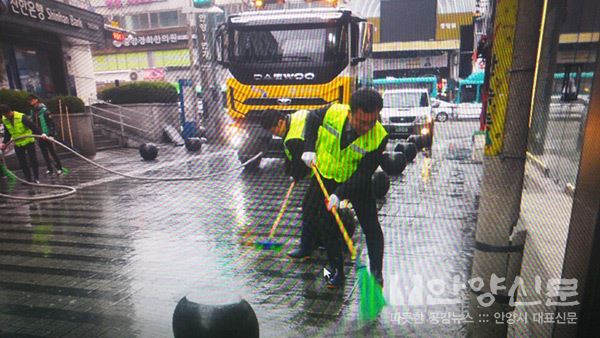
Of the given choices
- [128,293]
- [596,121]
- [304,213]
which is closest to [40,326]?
[128,293]

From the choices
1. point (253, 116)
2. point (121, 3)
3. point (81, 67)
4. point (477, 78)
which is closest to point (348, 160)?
point (253, 116)

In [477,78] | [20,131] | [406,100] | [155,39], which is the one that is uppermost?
[155,39]

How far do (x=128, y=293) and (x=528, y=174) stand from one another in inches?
207

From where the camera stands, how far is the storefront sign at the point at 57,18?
11039 millimetres

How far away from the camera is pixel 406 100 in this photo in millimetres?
10859

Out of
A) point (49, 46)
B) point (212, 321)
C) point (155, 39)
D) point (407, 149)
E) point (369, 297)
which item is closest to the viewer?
point (212, 321)

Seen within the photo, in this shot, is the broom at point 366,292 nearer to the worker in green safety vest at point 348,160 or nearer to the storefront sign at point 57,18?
the worker in green safety vest at point 348,160

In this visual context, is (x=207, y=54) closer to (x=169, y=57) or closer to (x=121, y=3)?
(x=169, y=57)

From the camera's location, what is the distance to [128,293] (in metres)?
3.20

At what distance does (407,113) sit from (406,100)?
17.3 inches

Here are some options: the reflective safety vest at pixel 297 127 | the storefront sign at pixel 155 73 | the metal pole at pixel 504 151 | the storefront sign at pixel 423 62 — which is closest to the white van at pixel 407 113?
the storefront sign at pixel 423 62

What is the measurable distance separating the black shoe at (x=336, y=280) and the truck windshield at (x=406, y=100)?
8272mm

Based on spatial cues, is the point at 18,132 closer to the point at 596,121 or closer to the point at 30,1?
the point at 30,1

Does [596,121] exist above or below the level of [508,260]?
above
